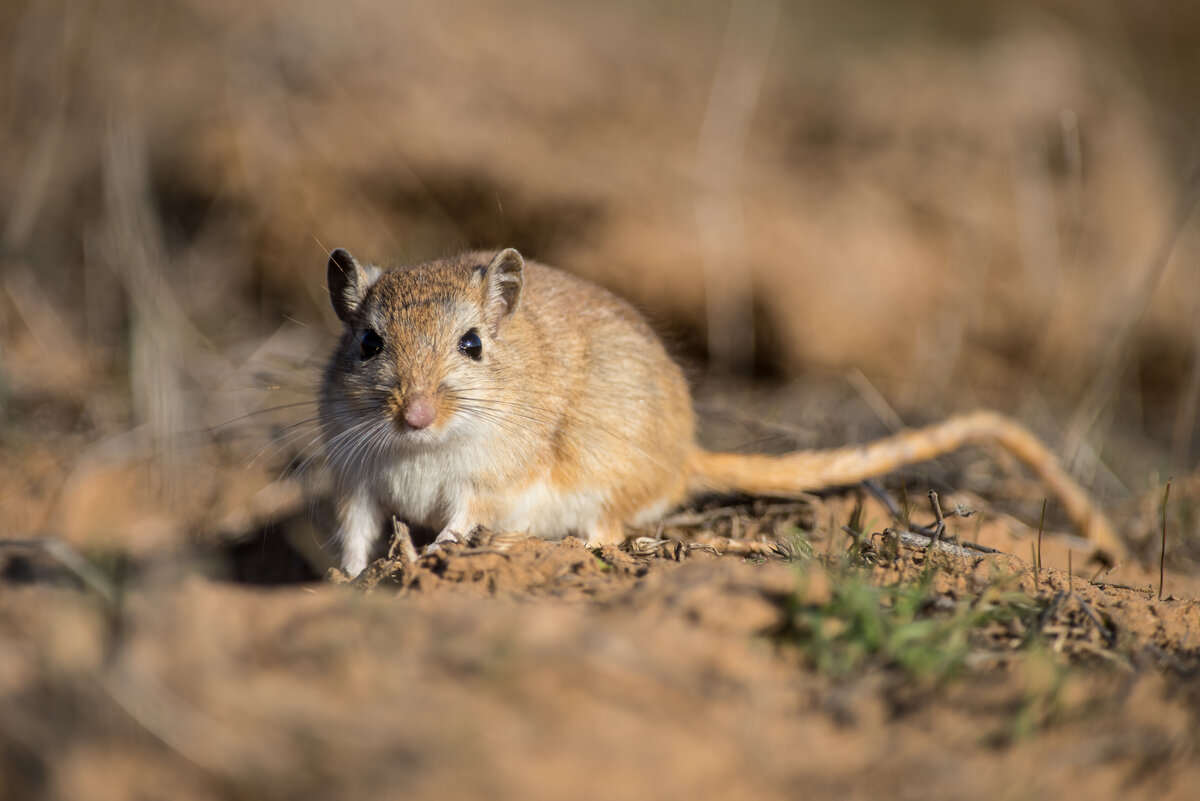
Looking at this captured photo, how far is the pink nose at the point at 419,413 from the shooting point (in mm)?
3771

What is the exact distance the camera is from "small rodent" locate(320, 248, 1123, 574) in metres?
4.09

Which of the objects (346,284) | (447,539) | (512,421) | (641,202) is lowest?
Answer: (447,539)

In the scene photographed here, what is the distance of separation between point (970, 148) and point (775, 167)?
5.65ft

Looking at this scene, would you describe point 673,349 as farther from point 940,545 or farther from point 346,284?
point 940,545

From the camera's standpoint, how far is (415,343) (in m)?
4.09

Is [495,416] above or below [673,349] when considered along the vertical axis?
below

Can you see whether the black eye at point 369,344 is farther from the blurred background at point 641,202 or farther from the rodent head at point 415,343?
the blurred background at point 641,202

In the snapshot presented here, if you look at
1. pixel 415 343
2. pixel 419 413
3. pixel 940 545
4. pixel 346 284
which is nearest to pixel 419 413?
pixel 419 413

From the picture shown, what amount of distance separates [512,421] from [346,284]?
1056mm

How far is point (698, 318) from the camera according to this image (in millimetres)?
7945

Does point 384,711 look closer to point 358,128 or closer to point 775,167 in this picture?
point 358,128

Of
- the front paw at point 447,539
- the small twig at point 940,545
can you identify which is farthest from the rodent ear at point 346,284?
the small twig at point 940,545

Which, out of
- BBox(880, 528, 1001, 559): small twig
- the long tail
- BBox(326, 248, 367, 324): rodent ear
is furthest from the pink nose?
BBox(880, 528, 1001, 559): small twig

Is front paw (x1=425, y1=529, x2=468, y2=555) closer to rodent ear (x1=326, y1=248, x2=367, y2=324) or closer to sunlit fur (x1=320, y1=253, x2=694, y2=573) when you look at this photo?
sunlit fur (x1=320, y1=253, x2=694, y2=573)
